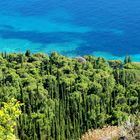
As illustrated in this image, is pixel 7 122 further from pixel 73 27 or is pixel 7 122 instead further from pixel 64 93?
pixel 73 27

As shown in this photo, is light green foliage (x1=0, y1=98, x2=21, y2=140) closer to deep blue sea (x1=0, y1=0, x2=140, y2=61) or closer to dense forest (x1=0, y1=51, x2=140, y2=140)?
dense forest (x1=0, y1=51, x2=140, y2=140)

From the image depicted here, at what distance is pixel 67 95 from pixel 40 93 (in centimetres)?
347

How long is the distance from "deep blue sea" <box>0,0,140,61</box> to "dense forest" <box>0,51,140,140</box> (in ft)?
68.2

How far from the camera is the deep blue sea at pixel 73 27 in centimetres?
9419

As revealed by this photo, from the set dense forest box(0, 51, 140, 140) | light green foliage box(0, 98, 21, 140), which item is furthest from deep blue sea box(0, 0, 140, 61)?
light green foliage box(0, 98, 21, 140)

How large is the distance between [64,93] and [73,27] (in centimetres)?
4981

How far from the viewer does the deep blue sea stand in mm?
94188

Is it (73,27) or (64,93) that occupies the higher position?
(73,27)

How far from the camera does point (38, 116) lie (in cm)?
4847

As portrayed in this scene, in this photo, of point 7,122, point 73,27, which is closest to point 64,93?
point 7,122

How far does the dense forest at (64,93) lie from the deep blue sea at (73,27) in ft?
68.2

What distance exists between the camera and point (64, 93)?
186ft

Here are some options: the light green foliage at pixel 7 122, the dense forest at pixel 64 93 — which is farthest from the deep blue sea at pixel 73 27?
the light green foliage at pixel 7 122

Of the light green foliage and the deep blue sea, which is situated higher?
the deep blue sea
